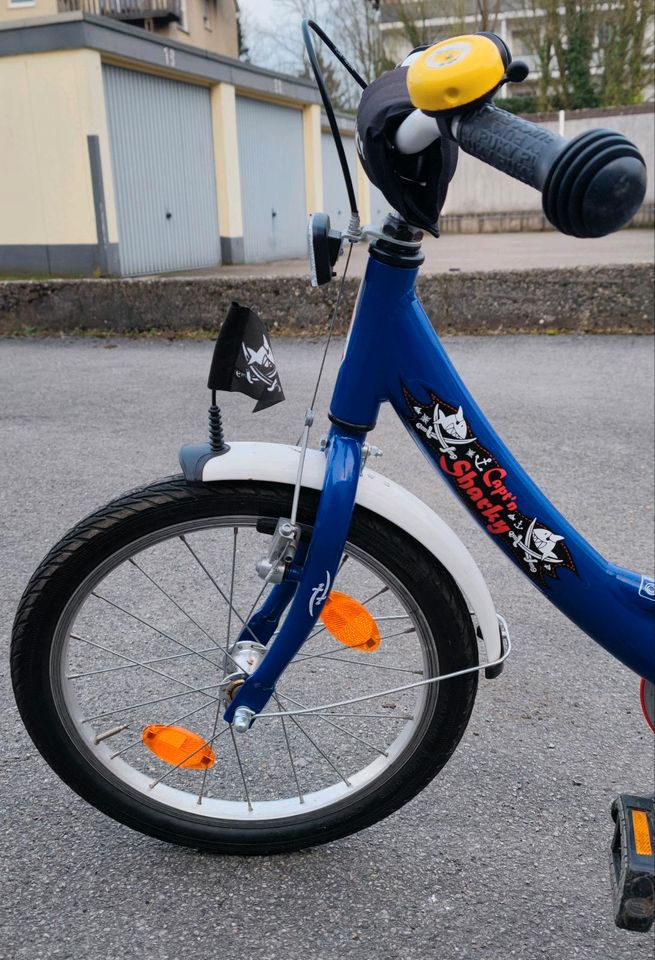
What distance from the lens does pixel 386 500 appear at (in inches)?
63.8

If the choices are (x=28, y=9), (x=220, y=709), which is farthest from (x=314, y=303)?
(x=28, y=9)

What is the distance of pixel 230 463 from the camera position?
160 cm

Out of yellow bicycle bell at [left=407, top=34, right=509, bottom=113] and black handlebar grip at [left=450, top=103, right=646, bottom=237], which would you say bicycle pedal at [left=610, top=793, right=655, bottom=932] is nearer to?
black handlebar grip at [left=450, top=103, right=646, bottom=237]

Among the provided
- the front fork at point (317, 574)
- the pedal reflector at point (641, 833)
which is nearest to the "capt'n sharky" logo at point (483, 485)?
the front fork at point (317, 574)

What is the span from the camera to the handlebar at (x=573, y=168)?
97 centimetres

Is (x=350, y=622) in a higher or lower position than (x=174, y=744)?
higher

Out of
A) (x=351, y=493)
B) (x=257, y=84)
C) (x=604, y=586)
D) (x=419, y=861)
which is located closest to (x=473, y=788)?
(x=419, y=861)

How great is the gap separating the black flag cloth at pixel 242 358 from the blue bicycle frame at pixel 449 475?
0.47ft

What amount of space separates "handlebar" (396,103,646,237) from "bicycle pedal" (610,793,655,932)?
3.56ft

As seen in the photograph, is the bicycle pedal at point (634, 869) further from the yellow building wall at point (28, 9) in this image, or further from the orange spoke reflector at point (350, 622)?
the yellow building wall at point (28, 9)

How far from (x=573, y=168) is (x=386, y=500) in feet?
2.50

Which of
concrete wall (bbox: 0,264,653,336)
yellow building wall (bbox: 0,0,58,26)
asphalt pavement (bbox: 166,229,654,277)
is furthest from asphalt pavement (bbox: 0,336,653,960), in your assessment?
yellow building wall (bbox: 0,0,58,26)

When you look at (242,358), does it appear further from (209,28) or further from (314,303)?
(209,28)

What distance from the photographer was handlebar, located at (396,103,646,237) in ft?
3.20
